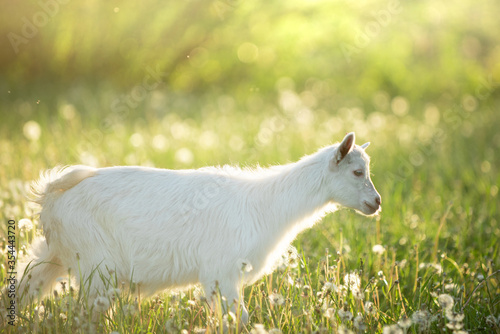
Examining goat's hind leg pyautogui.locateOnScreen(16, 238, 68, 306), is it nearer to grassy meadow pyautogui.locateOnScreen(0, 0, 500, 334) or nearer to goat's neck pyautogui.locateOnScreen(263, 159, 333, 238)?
grassy meadow pyautogui.locateOnScreen(0, 0, 500, 334)

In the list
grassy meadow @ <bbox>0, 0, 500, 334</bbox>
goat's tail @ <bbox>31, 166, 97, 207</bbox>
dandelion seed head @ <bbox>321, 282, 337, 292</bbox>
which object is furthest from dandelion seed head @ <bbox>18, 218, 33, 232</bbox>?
dandelion seed head @ <bbox>321, 282, 337, 292</bbox>

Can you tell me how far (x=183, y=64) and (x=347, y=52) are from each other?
5519 mm

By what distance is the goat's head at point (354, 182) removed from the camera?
4.16m

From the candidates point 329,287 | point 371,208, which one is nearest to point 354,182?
point 371,208

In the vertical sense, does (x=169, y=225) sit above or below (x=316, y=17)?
below

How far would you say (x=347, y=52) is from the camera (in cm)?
1712

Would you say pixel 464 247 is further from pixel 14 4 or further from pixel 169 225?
pixel 14 4

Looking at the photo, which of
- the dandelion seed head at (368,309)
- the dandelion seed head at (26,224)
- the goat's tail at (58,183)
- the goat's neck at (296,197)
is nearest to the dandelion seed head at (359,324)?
the dandelion seed head at (368,309)

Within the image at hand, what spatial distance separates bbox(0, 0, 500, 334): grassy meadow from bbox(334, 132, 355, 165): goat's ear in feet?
2.75

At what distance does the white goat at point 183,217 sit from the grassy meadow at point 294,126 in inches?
8.6

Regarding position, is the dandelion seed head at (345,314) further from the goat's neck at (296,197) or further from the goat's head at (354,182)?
the goat's head at (354,182)

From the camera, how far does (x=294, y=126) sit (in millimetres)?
10742

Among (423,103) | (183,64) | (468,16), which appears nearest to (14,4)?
(183,64)

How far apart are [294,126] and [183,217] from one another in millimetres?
6925
